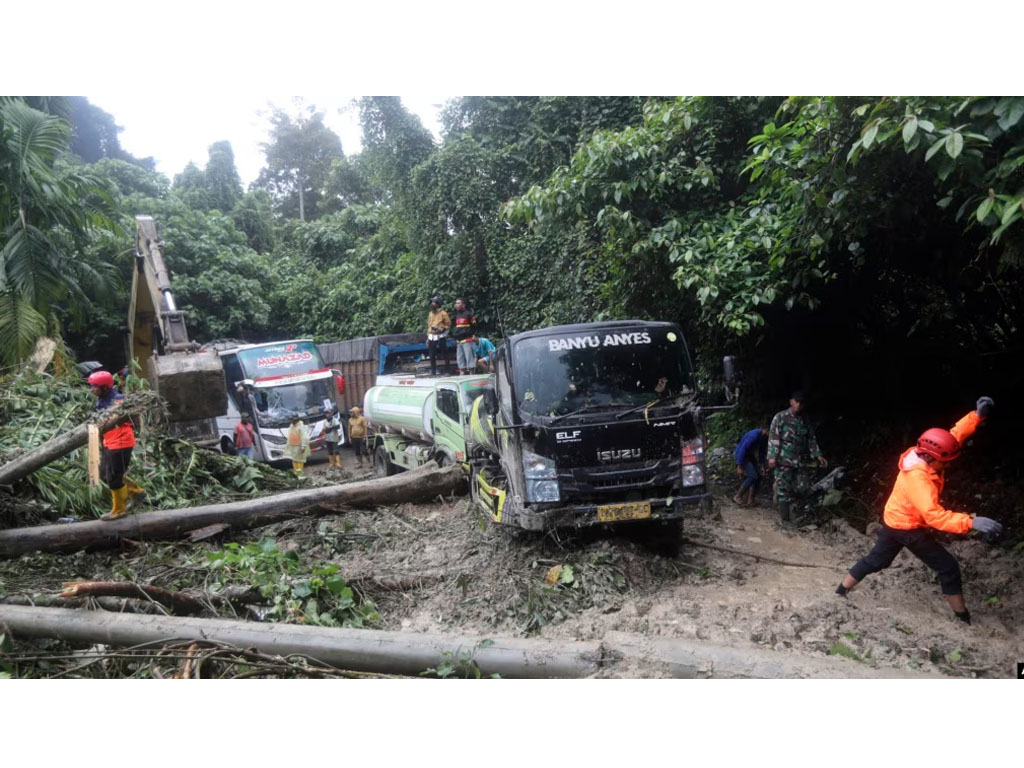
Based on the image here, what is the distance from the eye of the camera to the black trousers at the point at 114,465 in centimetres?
710

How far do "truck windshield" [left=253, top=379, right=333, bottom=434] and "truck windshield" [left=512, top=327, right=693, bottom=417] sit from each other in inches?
363

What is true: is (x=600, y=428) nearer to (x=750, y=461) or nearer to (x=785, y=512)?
(x=785, y=512)

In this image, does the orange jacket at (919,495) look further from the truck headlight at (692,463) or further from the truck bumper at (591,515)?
the truck bumper at (591,515)

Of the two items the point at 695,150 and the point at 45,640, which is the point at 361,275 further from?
the point at 45,640

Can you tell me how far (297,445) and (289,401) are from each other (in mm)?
1177

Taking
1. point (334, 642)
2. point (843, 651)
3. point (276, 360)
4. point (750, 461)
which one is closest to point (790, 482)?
point (750, 461)

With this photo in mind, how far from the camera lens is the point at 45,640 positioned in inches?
197

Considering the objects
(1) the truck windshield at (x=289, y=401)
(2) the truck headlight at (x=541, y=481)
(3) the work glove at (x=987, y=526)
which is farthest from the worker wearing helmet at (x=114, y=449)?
(1) the truck windshield at (x=289, y=401)

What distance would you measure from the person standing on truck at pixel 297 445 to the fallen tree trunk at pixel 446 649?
882 centimetres

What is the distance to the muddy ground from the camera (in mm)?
4832

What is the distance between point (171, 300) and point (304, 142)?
844 inches

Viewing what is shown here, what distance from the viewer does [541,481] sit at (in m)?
6.00

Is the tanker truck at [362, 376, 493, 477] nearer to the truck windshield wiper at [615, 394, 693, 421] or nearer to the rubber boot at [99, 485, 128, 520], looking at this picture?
the truck windshield wiper at [615, 394, 693, 421]

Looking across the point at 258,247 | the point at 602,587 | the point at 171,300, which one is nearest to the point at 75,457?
the point at 171,300
